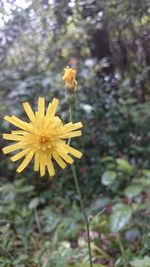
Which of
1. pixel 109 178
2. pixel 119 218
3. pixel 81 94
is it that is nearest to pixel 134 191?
pixel 119 218

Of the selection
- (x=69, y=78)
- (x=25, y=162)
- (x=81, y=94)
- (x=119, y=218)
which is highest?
(x=81, y=94)

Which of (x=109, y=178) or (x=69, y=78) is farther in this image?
(x=109, y=178)

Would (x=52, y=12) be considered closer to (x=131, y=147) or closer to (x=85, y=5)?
(x=85, y=5)

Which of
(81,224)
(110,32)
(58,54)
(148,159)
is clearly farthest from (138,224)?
(110,32)

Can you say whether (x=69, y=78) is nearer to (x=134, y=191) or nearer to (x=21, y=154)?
(x=21, y=154)

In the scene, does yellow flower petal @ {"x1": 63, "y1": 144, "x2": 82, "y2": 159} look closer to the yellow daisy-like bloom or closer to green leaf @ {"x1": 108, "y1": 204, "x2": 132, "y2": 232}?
the yellow daisy-like bloom

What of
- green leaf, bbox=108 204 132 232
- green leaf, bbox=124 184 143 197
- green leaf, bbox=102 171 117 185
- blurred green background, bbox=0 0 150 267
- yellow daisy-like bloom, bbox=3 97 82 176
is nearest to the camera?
yellow daisy-like bloom, bbox=3 97 82 176

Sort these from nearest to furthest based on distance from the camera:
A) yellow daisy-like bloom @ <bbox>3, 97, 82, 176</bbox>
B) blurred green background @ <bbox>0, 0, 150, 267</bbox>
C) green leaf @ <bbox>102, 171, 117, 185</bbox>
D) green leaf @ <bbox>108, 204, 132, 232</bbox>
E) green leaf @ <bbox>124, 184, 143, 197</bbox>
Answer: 1. yellow daisy-like bloom @ <bbox>3, 97, 82, 176</bbox>
2. green leaf @ <bbox>108, 204, 132, 232</bbox>
3. green leaf @ <bbox>124, 184, 143, 197</bbox>
4. green leaf @ <bbox>102, 171, 117, 185</bbox>
5. blurred green background @ <bbox>0, 0, 150, 267</bbox>

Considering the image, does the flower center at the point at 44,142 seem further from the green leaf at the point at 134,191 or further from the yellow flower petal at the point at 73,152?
the green leaf at the point at 134,191

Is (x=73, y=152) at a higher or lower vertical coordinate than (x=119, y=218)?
higher

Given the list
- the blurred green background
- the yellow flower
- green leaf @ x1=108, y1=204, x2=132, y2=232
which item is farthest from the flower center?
the blurred green background

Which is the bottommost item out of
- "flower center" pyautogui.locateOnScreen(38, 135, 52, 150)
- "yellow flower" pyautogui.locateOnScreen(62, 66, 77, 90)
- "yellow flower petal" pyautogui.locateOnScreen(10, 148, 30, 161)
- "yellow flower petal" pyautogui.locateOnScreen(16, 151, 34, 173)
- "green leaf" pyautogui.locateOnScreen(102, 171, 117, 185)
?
"green leaf" pyautogui.locateOnScreen(102, 171, 117, 185)
